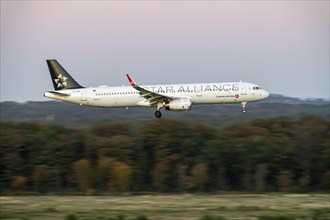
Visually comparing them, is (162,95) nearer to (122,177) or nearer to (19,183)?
(122,177)

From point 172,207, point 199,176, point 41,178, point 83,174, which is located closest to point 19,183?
point 41,178

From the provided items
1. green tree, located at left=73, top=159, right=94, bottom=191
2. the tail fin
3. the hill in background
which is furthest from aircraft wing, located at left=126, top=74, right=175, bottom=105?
the hill in background

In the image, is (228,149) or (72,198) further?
(228,149)

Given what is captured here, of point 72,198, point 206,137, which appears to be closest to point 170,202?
point 72,198

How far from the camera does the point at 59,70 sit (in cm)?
8094

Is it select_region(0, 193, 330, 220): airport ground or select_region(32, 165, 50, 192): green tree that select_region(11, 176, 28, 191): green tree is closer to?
select_region(32, 165, 50, 192): green tree

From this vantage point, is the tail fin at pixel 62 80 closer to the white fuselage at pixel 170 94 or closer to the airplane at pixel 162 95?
the airplane at pixel 162 95

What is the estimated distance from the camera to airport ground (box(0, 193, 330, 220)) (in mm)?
67875

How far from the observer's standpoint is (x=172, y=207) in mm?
81312

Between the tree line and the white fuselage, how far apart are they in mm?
39632

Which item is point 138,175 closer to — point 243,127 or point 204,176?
Result: point 204,176

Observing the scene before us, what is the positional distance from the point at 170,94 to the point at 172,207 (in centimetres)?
1441

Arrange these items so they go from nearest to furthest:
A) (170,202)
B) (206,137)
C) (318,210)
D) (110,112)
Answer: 1. (318,210)
2. (170,202)
3. (206,137)
4. (110,112)

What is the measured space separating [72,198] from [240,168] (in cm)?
3022
